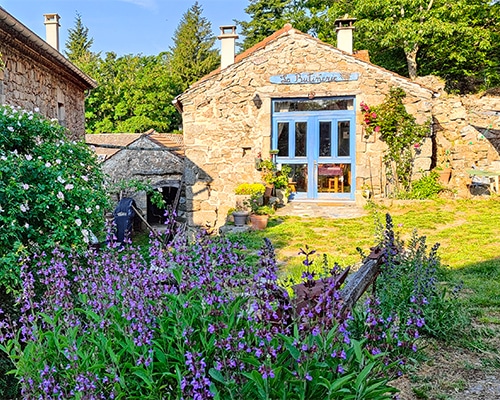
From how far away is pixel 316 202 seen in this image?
11.4 m

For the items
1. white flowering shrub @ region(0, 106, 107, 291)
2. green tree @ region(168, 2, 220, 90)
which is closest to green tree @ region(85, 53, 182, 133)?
green tree @ region(168, 2, 220, 90)

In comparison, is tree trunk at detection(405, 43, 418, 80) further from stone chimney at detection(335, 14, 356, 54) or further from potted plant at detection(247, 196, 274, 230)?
potted plant at detection(247, 196, 274, 230)

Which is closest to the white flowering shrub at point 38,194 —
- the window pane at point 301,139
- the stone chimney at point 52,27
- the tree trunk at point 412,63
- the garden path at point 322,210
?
the garden path at point 322,210

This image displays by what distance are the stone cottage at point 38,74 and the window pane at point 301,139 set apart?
558cm

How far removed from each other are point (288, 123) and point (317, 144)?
93 centimetres

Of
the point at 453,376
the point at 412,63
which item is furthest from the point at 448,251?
the point at 412,63

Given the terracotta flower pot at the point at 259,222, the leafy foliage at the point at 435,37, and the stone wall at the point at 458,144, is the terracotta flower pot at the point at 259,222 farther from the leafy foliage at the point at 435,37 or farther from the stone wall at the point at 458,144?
the leafy foliage at the point at 435,37

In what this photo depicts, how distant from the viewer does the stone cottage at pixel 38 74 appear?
6.86 meters

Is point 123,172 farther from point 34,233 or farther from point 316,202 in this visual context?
point 34,233

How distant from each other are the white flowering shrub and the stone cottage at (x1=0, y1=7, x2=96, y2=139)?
117 inches

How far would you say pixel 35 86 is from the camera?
27.8ft

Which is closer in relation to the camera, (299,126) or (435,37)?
(299,126)

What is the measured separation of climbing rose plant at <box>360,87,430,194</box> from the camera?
35.5 ft

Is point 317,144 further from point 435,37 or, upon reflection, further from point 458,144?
point 435,37
